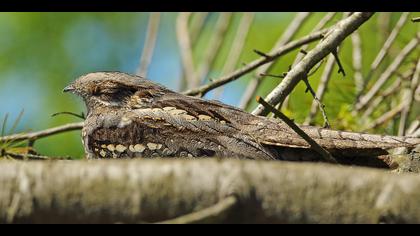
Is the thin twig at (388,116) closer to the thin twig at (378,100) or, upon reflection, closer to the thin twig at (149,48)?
the thin twig at (378,100)

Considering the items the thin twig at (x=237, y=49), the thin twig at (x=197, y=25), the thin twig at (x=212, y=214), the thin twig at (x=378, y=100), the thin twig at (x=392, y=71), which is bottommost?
the thin twig at (x=212, y=214)

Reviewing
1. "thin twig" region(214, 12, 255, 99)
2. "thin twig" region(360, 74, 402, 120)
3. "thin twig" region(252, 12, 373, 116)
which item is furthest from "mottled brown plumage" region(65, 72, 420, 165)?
"thin twig" region(360, 74, 402, 120)

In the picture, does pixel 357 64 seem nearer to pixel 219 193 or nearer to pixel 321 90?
pixel 321 90

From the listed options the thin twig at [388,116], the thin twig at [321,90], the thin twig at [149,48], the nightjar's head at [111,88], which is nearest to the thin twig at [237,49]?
the thin twig at [149,48]

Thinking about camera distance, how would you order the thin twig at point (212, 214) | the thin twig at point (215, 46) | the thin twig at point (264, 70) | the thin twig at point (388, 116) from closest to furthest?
the thin twig at point (212, 214)
the thin twig at point (388, 116)
the thin twig at point (264, 70)
the thin twig at point (215, 46)

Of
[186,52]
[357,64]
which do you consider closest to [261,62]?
[357,64]

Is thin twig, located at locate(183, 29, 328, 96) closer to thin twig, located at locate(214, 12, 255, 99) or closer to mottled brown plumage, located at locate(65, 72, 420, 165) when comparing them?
mottled brown plumage, located at locate(65, 72, 420, 165)

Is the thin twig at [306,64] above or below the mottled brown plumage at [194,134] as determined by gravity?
above
